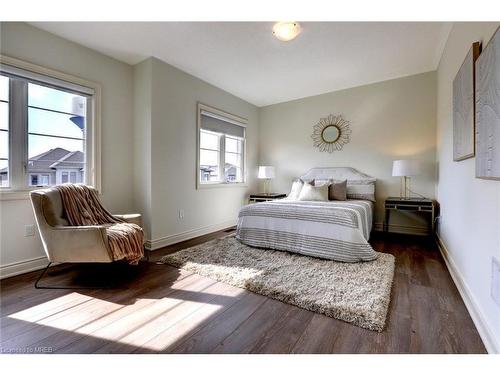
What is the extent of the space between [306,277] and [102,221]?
212 centimetres

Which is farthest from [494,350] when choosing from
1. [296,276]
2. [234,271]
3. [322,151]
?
[322,151]

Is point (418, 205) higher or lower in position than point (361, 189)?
lower

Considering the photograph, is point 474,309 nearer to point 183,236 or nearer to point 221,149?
point 183,236

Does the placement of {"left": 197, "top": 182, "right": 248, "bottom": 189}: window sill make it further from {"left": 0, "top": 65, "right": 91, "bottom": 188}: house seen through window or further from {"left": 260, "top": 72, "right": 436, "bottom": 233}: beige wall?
{"left": 0, "top": 65, "right": 91, "bottom": 188}: house seen through window

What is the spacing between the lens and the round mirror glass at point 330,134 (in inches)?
171

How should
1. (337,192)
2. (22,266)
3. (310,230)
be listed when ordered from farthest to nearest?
(337,192)
(310,230)
(22,266)

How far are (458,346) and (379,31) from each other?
9.13ft

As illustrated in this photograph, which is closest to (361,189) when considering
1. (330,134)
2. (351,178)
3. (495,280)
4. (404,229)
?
(351,178)

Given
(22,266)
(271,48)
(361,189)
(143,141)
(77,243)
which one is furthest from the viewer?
(361,189)

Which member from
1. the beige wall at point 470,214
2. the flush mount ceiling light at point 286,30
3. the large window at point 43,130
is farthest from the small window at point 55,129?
the beige wall at point 470,214

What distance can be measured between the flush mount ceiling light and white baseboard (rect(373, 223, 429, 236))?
3.20m

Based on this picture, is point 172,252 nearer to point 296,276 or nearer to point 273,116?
point 296,276

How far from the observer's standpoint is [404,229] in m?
3.82

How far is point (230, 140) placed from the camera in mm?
4555
